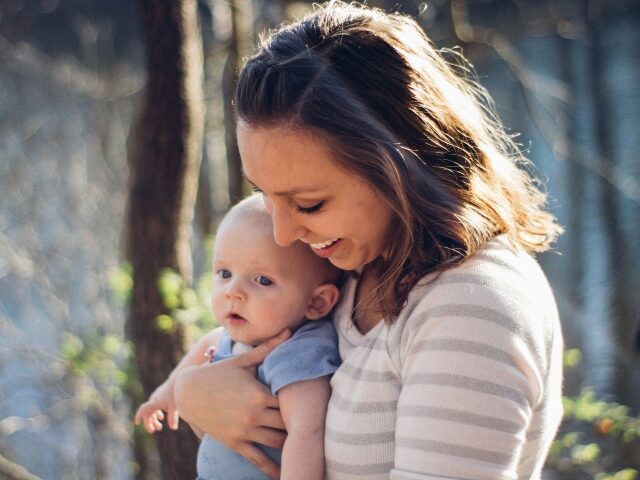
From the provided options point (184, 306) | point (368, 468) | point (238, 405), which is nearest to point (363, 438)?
point (368, 468)

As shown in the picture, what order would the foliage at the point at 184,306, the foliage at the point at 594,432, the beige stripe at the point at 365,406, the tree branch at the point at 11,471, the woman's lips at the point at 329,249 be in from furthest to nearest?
the tree branch at the point at 11,471, the foliage at the point at 594,432, the foliage at the point at 184,306, the woman's lips at the point at 329,249, the beige stripe at the point at 365,406

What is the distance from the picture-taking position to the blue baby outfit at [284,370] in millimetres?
1845

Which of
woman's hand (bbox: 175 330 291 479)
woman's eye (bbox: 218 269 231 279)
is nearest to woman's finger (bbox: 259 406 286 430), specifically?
woman's hand (bbox: 175 330 291 479)

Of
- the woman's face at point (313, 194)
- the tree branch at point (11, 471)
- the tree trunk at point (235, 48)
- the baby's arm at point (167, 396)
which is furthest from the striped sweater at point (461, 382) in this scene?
the tree branch at point (11, 471)

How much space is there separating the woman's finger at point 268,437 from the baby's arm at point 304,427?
8cm

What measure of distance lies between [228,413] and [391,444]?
510 mm

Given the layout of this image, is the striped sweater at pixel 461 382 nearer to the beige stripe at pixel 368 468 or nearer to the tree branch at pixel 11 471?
the beige stripe at pixel 368 468

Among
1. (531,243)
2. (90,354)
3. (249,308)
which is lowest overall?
(90,354)

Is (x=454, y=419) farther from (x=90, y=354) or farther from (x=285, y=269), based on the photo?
(x=90, y=354)

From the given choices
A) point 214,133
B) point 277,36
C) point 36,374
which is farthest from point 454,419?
point 36,374

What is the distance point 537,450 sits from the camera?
164 centimetres

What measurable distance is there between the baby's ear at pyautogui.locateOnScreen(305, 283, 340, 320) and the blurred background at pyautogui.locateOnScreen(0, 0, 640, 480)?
7.06ft

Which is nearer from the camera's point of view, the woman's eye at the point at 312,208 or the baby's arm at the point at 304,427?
the woman's eye at the point at 312,208

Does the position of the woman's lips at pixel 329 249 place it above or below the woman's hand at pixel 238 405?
above
